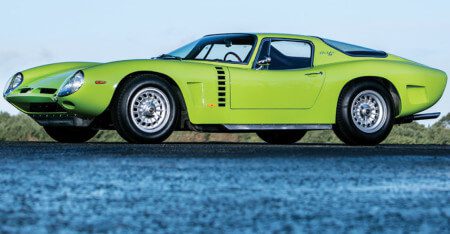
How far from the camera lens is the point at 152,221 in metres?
4.16

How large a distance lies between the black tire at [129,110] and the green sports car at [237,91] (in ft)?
0.04

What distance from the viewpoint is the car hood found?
422 inches

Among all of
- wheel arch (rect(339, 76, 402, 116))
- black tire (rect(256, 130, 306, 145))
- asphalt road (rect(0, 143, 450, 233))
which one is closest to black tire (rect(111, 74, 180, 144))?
asphalt road (rect(0, 143, 450, 233))

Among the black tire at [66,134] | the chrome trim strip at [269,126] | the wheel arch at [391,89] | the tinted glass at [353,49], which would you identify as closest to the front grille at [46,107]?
the black tire at [66,134]

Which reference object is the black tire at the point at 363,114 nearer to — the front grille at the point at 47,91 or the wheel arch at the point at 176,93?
the wheel arch at the point at 176,93

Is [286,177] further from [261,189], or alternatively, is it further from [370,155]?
[370,155]

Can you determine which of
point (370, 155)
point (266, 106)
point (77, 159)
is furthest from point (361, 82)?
point (77, 159)

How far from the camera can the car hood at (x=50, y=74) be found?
1073cm

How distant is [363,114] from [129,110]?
3.04 m

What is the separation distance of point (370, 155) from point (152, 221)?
4.84 meters

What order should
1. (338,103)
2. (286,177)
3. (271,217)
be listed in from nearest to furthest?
1. (271,217)
2. (286,177)
3. (338,103)

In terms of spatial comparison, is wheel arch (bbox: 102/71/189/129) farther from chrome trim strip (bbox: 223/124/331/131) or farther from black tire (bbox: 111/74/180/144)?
chrome trim strip (bbox: 223/124/331/131)

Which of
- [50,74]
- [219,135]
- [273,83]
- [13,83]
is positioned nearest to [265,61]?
[273,83]

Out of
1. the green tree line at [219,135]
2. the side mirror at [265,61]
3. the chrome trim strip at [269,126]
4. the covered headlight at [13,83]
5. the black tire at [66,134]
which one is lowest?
the green tree line at [219,135]
